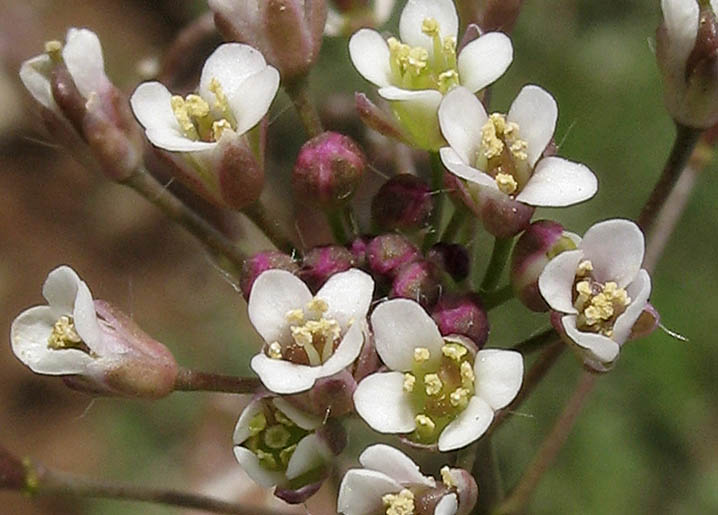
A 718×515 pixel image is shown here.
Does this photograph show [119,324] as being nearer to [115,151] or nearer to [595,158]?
[115,151]

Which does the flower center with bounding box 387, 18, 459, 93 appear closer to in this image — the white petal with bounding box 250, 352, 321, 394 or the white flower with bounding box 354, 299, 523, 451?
the white flower with bounding box 354, 299, 523, 451

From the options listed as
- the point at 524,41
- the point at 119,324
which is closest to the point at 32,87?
the point at 119,324

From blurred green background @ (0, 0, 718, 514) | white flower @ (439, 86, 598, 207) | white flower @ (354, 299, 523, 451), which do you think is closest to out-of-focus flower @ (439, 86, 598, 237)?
white flower @ (439, 86, 598, 207)

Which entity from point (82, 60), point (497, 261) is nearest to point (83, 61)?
point (82, 60)

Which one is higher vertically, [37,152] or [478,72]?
[478,72]

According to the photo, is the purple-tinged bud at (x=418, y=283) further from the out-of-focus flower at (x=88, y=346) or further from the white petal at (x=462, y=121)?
the out-of-focus flower at (x=88, y=346)

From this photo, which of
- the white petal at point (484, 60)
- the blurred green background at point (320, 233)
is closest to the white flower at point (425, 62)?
the white petal at point (484, 60)

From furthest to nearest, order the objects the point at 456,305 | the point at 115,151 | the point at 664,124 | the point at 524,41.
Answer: the point at 524,41, the point at 664,124, the point at 115,151, the point at 456,305
